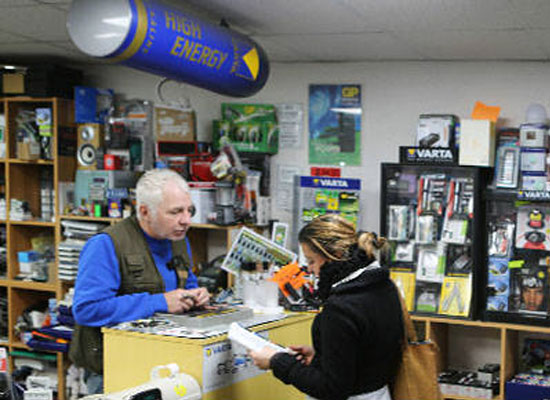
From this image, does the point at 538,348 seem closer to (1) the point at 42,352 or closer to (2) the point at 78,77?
(1) the point at 42,352

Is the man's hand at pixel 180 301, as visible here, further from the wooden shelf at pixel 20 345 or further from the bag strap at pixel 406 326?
the wooden shelf at pixel 20 345

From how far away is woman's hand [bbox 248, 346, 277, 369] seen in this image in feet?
7.61

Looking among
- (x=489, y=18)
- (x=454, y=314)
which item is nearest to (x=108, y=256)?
(x=489, y=18)

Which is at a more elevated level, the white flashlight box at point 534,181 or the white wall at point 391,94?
the white wall at point 391,94

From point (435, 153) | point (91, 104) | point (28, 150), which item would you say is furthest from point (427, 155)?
point (28, 150)

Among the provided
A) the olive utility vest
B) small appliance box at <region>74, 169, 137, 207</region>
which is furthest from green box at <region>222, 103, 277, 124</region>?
the olive utility vest

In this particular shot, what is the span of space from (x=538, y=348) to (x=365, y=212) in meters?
1.39

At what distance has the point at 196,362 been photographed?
228cm

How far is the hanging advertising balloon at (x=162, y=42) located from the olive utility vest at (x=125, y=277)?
67cm

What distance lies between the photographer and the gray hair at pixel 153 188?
2910 mm

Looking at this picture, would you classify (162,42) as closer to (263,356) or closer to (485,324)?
(263,356)

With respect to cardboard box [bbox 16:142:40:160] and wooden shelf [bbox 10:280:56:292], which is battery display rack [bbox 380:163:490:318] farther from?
cardboard box [bbox 16:142:40:160]

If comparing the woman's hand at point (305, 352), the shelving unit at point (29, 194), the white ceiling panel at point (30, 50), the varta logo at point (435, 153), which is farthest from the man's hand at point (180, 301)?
the shelving unit at point (29, 194)

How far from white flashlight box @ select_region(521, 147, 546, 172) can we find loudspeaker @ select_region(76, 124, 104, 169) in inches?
117
